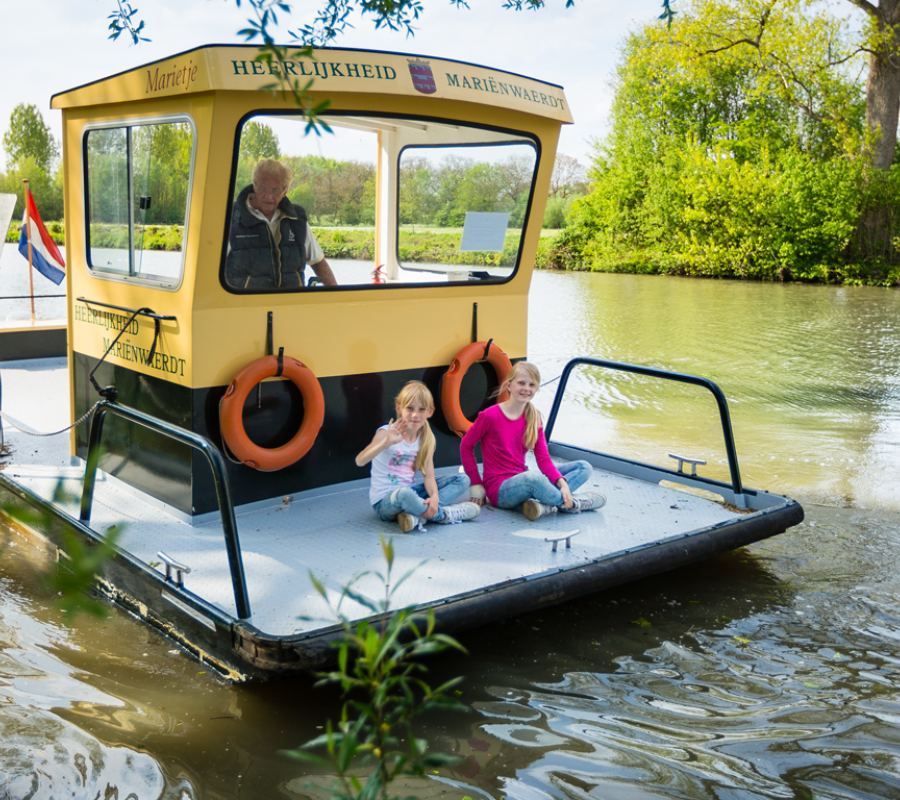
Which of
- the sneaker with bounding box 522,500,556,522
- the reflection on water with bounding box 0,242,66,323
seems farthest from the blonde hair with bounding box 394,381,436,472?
the reflection on water with bounding box 0,242,66,323

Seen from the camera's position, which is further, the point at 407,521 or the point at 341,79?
the point at 407,521

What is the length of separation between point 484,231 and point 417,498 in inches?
68.3

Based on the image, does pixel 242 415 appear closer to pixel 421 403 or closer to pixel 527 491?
pixel 421 403

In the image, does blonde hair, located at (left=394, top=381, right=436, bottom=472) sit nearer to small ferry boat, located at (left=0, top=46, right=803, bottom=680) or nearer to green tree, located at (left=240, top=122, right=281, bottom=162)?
small ferry boat, located at (left=0, top=46, right=803, bottom=680)

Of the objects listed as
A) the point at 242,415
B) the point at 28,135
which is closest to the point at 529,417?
the point at 242,415

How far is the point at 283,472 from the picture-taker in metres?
4.63

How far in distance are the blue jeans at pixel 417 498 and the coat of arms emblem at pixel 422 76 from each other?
6.25ft

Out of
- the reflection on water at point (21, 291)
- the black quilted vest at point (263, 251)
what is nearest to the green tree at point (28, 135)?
the reflection on water at point (21, 291)

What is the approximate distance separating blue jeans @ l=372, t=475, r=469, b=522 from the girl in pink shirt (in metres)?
0.09

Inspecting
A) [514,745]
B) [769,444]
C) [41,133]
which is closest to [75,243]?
[514,745]

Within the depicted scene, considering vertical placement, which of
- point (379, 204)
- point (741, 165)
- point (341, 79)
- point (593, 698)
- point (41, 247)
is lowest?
point (593, 698)

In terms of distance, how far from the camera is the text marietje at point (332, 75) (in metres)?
3.84

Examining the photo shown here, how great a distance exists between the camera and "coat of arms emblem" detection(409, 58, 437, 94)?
434 centimetres

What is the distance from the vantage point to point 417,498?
14.0 feet
